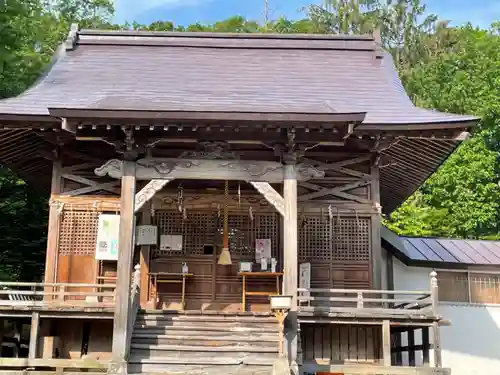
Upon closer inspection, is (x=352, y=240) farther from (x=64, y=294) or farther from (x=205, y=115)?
(x=64, y=294)

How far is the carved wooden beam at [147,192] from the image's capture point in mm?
9719

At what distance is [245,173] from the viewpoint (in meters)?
9.94

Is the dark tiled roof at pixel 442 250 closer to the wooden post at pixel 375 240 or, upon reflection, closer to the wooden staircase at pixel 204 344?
the wooden post at pixel 375 240

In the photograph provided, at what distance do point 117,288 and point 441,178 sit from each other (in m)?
18.5

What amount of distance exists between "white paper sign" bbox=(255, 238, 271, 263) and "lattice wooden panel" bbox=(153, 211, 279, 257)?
0.13m

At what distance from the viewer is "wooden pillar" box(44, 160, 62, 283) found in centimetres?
1182

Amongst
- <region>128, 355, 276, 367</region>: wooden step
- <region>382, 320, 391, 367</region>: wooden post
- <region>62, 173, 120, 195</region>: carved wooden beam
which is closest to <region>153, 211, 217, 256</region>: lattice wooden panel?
<region>62, 173, 120, 195</region>: carved wooden beam

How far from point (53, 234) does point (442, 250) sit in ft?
33.3

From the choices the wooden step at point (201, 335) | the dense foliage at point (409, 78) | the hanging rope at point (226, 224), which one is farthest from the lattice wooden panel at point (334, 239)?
the dense foliage at point (409, 78)

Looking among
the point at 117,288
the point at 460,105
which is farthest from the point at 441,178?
the point at 117,288

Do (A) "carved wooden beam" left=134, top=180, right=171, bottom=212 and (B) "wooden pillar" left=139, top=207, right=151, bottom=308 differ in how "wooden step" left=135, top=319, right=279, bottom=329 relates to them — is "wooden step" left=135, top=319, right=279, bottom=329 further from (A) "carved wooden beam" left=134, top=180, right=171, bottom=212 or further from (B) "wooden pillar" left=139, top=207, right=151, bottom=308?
(A) "carved wooden beam" left=134, top=180, right=171, bottom=212

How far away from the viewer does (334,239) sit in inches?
482

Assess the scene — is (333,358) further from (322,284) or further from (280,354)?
(280,354)

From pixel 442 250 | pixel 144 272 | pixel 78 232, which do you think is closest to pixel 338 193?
pixel 144 272
